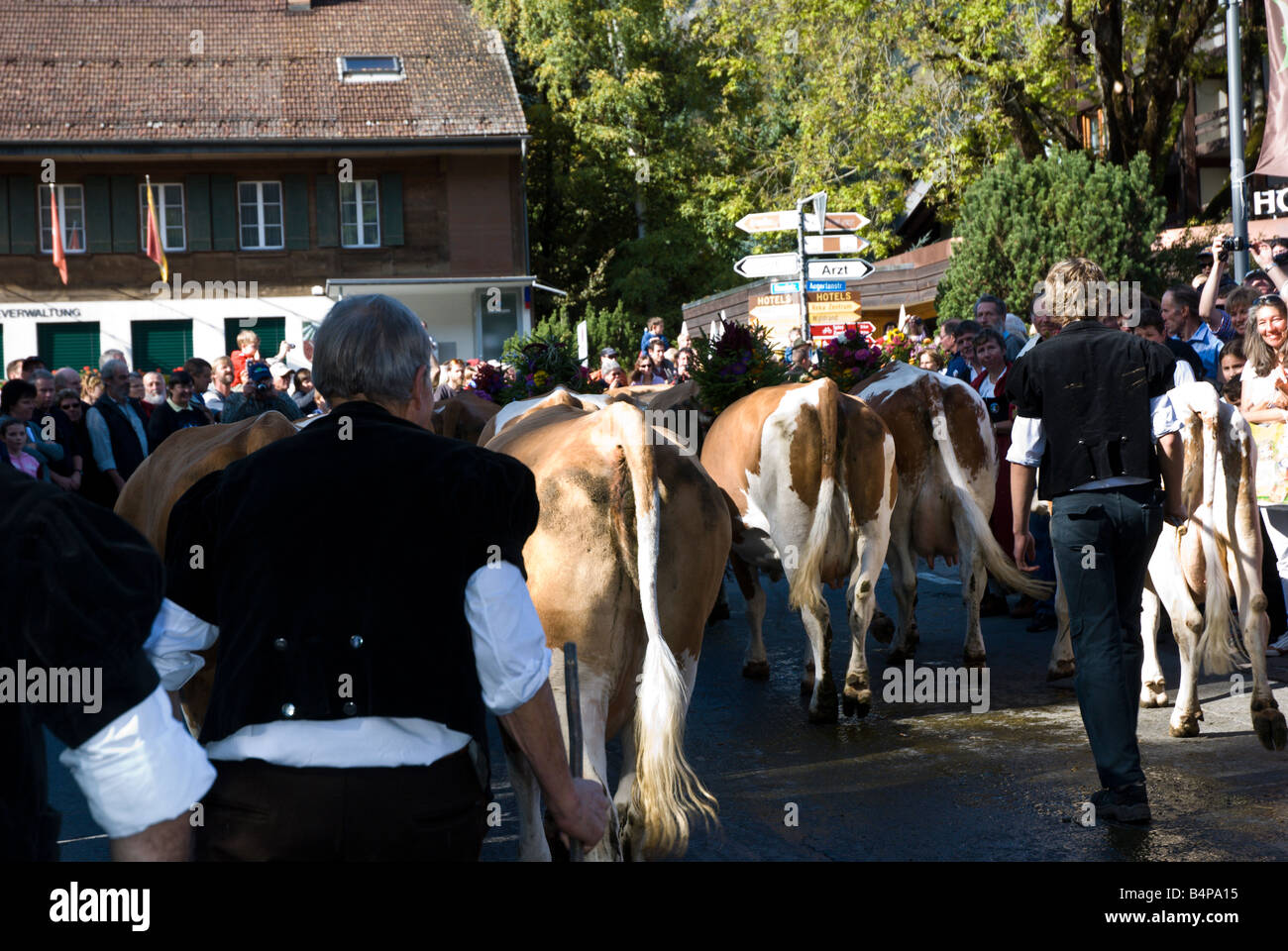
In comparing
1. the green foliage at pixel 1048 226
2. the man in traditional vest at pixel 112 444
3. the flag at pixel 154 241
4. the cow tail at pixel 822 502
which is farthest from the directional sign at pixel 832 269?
the flag at pixel 154 241

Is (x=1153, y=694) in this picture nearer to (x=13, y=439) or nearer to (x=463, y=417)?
(x=463, y=417)

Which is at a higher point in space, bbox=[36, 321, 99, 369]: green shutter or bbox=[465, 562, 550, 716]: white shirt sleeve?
bbox=[36, 321, 99, 369]: green shutter

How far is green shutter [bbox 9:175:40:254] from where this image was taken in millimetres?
34719

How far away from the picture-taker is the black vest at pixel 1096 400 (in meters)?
5.41

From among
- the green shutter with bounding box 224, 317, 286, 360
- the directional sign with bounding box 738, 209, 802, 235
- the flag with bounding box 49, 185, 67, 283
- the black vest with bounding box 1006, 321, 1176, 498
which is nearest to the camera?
the black vest with bounding box 1006, 321, 1176, 498

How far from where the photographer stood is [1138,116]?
1083 inches

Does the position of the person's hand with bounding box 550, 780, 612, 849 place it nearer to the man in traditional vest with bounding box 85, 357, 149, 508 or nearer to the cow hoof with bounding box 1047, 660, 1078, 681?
the cow hoof with bounding box 1047, 660, 1078, 681

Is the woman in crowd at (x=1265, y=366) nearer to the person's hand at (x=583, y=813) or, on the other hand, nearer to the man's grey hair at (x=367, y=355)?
the person's hand at (x=583, y=813)

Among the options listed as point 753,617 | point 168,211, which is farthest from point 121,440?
point 168,211

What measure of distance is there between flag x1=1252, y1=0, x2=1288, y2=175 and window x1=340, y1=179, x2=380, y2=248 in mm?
24802

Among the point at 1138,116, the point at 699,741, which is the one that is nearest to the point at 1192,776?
the point at 699,741

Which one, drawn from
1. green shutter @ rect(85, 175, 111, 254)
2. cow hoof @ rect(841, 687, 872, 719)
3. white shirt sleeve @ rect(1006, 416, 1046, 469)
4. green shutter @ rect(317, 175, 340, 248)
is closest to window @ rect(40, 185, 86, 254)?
green shutter @ rect(85, 175, 111, 254)

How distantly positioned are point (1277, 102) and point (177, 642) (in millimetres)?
15490
